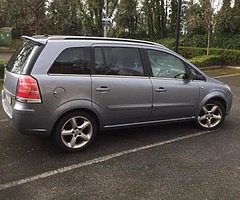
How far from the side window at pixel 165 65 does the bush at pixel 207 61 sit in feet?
31.9

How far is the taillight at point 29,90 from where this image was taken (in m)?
3.54

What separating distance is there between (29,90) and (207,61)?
1253cm

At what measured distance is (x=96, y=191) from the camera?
9.99 feet

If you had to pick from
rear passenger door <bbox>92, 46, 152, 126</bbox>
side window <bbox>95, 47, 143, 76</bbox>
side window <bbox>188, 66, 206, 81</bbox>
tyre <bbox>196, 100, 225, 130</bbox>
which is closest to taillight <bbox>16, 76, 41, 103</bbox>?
rear passenger door <bbox>92, 46, 152, 126</bbox>

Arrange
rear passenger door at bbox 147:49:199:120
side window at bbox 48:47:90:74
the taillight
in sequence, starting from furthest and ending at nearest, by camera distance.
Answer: rear passenger door at bbox 147:49:199:120
side window at bbox 48:47:90:74
the taillight

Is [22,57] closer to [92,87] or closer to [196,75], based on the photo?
[92,87]

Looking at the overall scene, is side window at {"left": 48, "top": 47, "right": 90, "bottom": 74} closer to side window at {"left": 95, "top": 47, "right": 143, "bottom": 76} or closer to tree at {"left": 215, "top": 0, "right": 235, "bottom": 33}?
side window at {"left": 95, "top": 47, "right": 143, "bottom": 76}

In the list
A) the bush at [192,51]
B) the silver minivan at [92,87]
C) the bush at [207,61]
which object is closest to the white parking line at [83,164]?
the silver minivan at [92,87]

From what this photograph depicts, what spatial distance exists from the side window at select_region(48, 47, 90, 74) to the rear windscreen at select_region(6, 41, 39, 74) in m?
0.33

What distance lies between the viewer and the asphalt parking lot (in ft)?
9.97

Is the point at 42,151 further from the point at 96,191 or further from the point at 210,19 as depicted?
the point at 210,19

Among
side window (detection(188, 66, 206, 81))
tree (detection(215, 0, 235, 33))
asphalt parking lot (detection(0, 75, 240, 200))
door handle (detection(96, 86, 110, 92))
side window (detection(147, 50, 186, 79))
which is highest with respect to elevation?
tree (detection(215, 0, 235, 33))

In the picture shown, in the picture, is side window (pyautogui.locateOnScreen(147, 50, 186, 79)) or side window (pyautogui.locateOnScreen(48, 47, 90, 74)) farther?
side window (pyautogui.locateOnScreen(147, 50, 186, 79))

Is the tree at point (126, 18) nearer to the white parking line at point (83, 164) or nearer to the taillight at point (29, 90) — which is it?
the white parking line at point (83, 164)
